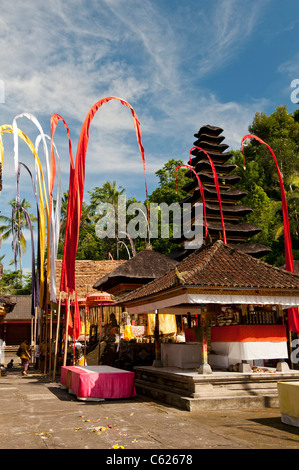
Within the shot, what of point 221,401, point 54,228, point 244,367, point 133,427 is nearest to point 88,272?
point 54,228

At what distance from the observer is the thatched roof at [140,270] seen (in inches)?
785

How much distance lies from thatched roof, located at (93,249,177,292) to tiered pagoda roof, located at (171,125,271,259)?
6.69m

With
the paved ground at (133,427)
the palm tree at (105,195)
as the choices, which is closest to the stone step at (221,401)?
the paved ground at (133,427)

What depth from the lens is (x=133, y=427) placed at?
7.83 meters

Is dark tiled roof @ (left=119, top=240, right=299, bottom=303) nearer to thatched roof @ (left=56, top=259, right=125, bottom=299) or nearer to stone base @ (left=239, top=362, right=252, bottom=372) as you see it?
stone base @ (left=239, top=362, right=252, bottom=372)

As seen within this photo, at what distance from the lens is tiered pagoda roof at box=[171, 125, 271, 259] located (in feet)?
93.3

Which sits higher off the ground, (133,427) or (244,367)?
(244,367)

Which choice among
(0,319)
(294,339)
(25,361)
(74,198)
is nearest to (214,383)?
(74,198)

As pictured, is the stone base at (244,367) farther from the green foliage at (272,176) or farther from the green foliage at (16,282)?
the green foliage at (16,282)

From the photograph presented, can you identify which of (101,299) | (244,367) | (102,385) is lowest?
(102,385)

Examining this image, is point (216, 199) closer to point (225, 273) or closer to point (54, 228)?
point (54, 228)

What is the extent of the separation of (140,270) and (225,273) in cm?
931

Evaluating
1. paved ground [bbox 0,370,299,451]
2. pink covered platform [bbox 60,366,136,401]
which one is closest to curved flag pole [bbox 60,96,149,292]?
pink covered platform [bbox 60,366,136,401]

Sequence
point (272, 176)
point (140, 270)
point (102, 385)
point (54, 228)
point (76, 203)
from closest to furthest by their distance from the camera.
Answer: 1. point (102, 385)
2. point (76, 203)
3. point (54, 228)
4. point (140, 270)
5. point (272, 176)
